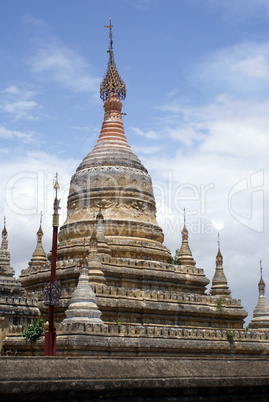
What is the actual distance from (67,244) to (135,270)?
17.4 feet

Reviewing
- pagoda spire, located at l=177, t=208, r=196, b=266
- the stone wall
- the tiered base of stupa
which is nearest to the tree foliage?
the tiered base of stupa

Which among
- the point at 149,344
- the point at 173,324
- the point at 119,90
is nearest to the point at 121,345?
the point at 149,344

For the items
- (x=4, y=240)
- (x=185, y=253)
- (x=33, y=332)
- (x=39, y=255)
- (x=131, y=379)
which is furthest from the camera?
(x=185, y=253)

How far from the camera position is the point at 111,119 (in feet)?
146

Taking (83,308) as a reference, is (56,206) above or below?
above

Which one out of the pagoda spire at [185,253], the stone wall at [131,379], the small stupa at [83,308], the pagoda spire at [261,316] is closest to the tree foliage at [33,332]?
the small stupa at [83,308]

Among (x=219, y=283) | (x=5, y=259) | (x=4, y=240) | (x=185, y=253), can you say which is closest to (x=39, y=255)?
(x=4, y=240)

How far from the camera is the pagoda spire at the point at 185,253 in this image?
42.8m

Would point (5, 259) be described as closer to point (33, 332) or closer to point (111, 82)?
point (33, 332)

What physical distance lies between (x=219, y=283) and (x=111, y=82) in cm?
1644

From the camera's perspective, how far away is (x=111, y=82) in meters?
45.1

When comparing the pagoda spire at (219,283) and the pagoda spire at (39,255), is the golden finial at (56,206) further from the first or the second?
the pagoda spire at (219,283)

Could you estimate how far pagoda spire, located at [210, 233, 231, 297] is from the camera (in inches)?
1702

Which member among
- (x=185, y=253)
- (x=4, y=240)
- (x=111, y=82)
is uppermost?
(x=111, y=82)
